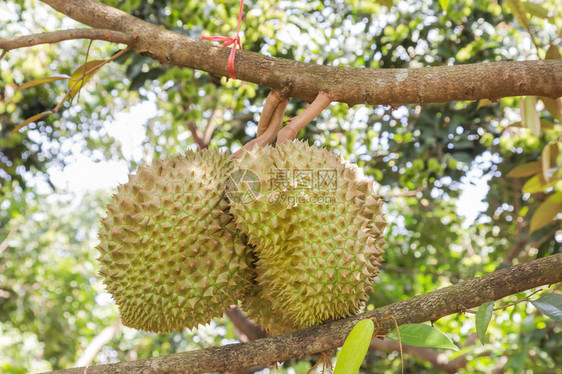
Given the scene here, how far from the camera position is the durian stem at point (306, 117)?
3.88ft

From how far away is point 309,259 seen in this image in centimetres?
103

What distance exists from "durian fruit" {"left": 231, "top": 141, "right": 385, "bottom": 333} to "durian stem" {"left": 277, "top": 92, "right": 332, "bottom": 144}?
6 centimetres

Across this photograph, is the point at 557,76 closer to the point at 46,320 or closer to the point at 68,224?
the point at 46,320

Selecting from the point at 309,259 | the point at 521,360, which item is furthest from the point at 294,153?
the point at 521,360

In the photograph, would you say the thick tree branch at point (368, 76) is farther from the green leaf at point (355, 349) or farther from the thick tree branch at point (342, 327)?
the green leaf at point (355, 349)

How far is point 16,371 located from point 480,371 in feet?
12.8

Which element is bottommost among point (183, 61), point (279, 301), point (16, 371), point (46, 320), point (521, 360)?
point (46, 320)

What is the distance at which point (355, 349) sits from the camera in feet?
2.52

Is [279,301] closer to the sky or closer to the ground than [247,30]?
closer to the ground

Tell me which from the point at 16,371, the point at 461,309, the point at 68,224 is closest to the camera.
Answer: the point at 461,309

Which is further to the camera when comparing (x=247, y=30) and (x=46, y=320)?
(x=46, y=320)

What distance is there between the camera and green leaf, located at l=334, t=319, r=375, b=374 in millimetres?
757

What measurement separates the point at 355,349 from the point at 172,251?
485mm
